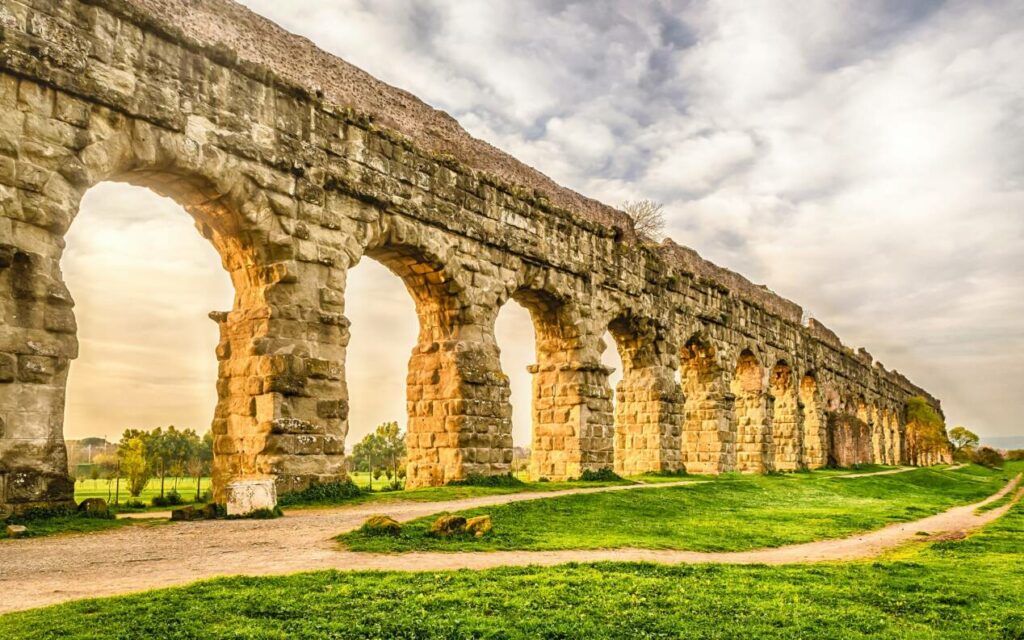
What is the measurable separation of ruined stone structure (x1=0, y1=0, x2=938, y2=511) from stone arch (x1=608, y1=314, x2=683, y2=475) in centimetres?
6

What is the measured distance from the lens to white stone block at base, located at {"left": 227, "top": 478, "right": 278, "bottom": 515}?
991 centimetres

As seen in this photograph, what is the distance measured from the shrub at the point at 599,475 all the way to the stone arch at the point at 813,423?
18.0 metres

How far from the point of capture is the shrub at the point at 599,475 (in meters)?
17.9

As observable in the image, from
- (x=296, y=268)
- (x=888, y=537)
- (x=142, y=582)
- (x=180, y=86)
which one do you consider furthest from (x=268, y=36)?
(x=888, y=537)

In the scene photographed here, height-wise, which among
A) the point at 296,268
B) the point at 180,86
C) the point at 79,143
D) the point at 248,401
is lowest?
the point at 248,401

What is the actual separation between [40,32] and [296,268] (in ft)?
14.4

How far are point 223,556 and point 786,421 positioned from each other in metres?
27.6

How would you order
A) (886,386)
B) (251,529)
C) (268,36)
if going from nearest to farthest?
(251,529), (268,36), (886,386)

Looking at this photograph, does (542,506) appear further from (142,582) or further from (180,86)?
(180,86)

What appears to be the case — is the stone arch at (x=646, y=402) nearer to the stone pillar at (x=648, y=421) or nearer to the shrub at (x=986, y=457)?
the stone pillar at (x=648, y=421)

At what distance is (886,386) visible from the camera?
5100cm

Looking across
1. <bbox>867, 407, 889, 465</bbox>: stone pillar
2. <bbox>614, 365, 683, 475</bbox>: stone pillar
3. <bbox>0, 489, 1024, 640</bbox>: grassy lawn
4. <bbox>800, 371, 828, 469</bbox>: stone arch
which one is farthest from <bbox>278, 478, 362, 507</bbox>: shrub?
<bbox>867, 407, 889, 465</bbox>: stone pillar

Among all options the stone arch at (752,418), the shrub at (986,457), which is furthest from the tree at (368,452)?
the shrub at (986,457)

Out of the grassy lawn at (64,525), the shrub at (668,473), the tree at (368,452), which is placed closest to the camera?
the grassy lawn at (64,525)
